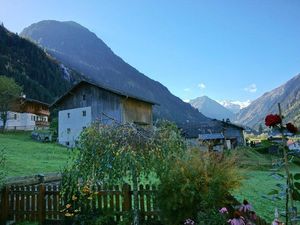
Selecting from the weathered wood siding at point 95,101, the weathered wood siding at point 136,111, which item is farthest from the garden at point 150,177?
the weathered wood siding at point 136,111

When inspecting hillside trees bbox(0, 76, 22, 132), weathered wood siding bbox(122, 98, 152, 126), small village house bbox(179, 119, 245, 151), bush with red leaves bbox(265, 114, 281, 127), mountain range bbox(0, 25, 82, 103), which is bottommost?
bush with red leaves bbox(265, 114, 281, 127)

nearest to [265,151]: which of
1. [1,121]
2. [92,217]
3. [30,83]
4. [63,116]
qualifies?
[63,116]

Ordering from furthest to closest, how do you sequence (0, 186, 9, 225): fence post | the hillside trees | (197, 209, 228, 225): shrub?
1. the hillside trees
2. (0, 186, 9, 225): fence post
3. (197, 209, 228, 225): shrub

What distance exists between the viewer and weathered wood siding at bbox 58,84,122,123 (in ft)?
139

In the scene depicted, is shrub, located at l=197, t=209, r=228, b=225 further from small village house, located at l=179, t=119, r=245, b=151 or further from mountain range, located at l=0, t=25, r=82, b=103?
mountain range, located at l=0, t=25, r=82, b=103

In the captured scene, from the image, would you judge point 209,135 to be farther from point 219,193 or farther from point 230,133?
point 219,193

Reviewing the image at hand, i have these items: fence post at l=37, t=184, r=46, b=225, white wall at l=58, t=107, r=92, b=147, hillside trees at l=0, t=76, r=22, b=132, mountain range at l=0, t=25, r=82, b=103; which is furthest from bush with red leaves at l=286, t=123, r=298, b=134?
mountain range at l=0, t=25, r=82, b=103

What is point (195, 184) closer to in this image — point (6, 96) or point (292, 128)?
point (292, 128)

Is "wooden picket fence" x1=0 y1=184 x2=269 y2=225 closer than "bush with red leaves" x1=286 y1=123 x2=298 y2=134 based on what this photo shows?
No

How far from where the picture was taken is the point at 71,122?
47094mm

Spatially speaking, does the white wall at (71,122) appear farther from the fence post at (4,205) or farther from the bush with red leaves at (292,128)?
the bush with red leaves at (292,128)

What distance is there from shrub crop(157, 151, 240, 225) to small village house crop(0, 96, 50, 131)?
5645 centimetres

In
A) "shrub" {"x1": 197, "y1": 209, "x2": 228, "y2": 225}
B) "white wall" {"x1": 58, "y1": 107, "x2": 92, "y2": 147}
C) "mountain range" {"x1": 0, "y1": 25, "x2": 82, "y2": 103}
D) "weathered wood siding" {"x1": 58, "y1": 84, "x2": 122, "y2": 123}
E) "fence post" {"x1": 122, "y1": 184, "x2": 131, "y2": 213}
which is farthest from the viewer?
"mountain range" {"x1": 0, "y1": 25, "x2": 82, "y2": 103}

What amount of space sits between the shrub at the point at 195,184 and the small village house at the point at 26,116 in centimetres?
5645
